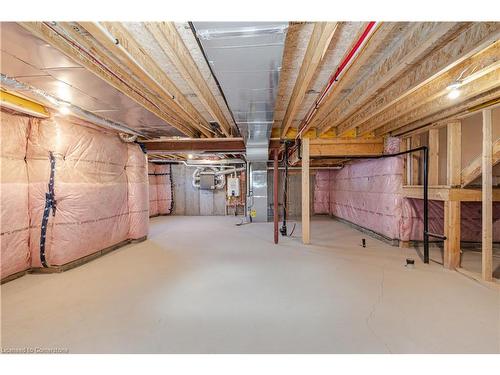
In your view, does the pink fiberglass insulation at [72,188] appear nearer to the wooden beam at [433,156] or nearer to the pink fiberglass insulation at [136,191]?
the pink fiberglass insulation at [136,191]

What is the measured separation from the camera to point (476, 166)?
2.47 metres

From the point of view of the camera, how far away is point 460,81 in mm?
1790

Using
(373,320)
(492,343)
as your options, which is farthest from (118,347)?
(492,343)

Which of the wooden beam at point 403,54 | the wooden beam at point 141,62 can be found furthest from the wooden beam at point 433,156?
the wooden beam at point 141,62

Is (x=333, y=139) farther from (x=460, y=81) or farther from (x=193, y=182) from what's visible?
(x=193, y=182)

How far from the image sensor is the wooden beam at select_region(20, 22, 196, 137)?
1.25 m

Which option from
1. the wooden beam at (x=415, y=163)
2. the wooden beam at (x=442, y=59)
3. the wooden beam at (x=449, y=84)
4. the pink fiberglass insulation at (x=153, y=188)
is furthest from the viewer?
the pink fiberglass insulation at (x=153, y=188)

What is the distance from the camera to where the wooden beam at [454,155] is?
104 inches

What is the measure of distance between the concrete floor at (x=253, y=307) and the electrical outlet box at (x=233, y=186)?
12.5 feet

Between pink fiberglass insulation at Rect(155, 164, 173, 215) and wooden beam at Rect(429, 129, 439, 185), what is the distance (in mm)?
6786

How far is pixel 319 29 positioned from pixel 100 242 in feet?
11.8

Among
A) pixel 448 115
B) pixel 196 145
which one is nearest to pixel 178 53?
pixel 196 145

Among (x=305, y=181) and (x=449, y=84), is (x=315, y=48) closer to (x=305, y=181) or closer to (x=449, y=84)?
(x=449, y=84)

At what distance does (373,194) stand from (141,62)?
4.32 m
